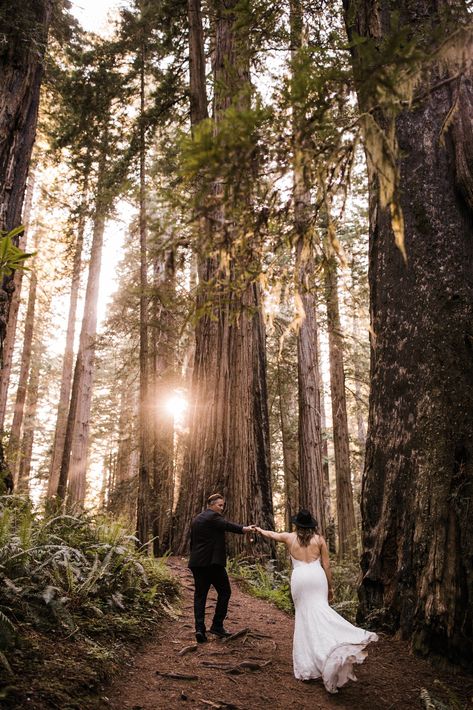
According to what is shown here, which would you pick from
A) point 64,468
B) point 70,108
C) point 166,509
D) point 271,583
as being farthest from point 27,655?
point 70,108

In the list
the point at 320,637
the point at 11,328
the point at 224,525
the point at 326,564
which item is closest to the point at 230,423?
the point at 224,525

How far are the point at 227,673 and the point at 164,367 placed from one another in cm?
1124

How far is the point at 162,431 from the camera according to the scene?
13.2 metres

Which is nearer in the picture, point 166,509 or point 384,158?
point 384,158

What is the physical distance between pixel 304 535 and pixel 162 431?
29.3 feet

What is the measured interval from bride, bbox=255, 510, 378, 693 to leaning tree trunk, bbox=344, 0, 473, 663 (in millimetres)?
498

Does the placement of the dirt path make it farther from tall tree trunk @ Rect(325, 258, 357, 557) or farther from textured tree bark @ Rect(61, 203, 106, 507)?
textured tree bark @ Rect(61, 203, 106, 507)

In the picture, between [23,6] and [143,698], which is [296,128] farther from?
[23,6]

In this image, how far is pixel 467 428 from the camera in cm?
418

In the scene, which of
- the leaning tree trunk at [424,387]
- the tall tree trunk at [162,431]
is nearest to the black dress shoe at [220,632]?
the leaning tree trunk at [424,387]

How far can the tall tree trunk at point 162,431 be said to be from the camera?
37.3ft

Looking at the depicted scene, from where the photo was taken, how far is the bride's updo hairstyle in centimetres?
470

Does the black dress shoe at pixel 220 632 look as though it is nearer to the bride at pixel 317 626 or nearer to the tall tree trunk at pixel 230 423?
the bride at pixel 317 626

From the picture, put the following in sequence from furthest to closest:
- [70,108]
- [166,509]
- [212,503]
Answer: [70,108] → [166,509] → [212,503]
